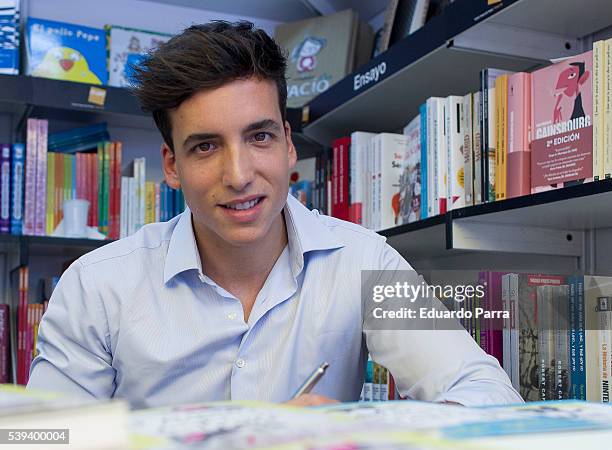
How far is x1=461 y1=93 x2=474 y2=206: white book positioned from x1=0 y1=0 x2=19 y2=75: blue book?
1407 millimetres

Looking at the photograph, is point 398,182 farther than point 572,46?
Yes

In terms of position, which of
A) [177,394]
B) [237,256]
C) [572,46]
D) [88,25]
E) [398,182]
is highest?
[88,25]

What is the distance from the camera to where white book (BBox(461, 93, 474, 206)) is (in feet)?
5.40

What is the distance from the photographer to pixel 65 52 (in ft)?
8.12

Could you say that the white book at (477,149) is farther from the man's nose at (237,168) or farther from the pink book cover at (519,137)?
the man's nose at (237,168)

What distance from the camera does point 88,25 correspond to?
271 cm

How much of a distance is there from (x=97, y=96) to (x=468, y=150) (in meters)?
1.20

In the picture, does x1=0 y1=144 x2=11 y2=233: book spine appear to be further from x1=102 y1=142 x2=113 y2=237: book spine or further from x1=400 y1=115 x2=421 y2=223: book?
x1=400 y1=115 x2=421 y2=223: book

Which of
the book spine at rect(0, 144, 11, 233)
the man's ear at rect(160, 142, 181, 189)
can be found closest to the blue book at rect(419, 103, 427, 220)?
the man's ear at rect(160, 142, 181, 189)

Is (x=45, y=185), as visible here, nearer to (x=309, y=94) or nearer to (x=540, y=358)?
(x=309, y=94)

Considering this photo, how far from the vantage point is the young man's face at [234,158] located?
1222mm

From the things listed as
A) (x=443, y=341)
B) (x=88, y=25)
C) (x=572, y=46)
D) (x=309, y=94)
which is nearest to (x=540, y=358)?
(x=443, y=341)

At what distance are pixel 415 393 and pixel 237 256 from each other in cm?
40

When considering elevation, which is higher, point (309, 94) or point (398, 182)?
point (309, 94)
